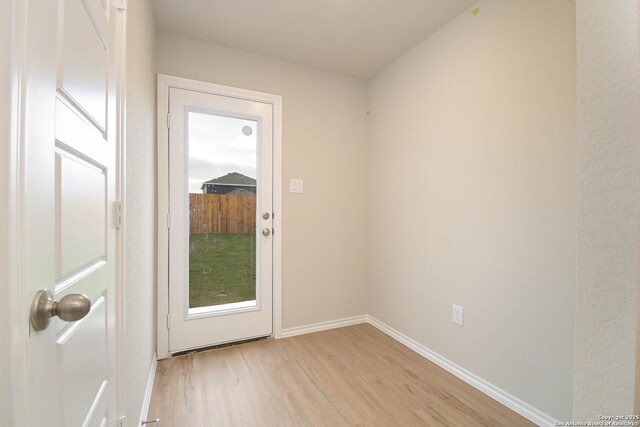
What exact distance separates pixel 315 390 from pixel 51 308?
5.57 feet

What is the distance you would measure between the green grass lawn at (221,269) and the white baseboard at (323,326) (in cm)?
47

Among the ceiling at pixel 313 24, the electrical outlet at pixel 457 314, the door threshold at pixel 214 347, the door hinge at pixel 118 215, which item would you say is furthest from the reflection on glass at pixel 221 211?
the electrical outlet at pixel 457 314

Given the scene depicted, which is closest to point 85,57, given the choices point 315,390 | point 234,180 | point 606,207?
point 606,207

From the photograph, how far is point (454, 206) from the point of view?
206cm

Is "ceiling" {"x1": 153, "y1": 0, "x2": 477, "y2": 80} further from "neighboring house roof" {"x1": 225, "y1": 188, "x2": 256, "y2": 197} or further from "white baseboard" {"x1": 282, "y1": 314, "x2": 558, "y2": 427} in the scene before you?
"white baseboard" {"x1": 282, "y1": 314, "x2": 558, "y2": 427}

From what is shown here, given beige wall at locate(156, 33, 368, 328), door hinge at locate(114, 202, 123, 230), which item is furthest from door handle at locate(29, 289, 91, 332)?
beige wall at locate(156, 33, 368, 328)

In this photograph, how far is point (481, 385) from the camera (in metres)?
1.84

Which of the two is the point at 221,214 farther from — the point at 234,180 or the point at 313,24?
the point at 313,24

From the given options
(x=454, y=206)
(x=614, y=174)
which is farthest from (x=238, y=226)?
(x=614, y=174)

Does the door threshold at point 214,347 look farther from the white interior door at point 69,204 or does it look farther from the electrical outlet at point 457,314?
the electrical outlet at point 457,314

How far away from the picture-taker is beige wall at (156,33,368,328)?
8.38 ft

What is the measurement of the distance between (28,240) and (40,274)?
74 millimetres

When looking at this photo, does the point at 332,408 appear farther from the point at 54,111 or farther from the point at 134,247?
the point at 54,111

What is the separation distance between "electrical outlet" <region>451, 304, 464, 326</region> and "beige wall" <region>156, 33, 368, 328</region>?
1.06 metres
